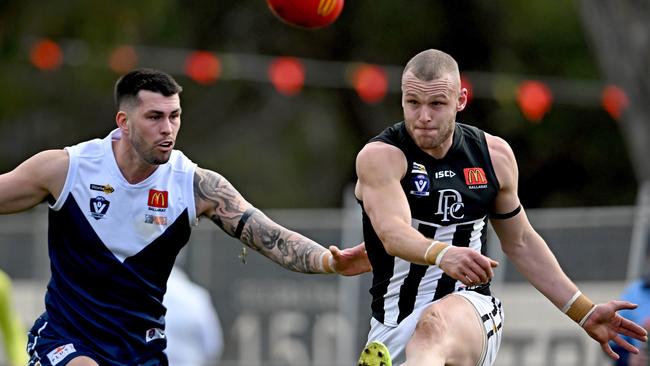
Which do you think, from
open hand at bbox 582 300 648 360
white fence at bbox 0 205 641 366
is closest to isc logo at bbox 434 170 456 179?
open hand at bbox 582 300 648 360

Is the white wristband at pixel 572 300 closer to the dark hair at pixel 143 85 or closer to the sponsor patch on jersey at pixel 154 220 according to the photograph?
the sponsor patch on jersey at pixel 154 220

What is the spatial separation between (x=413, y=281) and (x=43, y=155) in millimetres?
2049

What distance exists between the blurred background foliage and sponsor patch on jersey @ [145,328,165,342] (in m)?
19.2

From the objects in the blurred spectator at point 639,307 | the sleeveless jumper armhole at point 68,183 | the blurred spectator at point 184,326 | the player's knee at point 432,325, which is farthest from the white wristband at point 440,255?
the blurred spectator at point 184,326

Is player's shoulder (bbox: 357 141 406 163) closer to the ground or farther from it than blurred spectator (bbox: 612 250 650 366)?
farther from it

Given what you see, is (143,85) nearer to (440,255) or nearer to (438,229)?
(438,229)

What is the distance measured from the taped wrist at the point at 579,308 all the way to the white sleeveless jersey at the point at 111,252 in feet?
6.83

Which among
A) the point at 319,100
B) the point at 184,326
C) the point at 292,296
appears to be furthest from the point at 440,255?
the point at 319,100

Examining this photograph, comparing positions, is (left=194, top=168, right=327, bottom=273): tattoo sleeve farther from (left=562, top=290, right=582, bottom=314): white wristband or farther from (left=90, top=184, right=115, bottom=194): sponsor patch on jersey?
(left=562, top=290, right=582, bottom=314): white wristband

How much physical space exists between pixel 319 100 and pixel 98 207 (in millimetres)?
24564

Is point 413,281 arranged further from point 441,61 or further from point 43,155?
point 43,155

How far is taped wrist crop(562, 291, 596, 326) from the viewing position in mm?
7793

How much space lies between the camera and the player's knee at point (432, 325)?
723 centimetres

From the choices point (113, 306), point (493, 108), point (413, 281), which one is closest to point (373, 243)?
point (413, 281)
